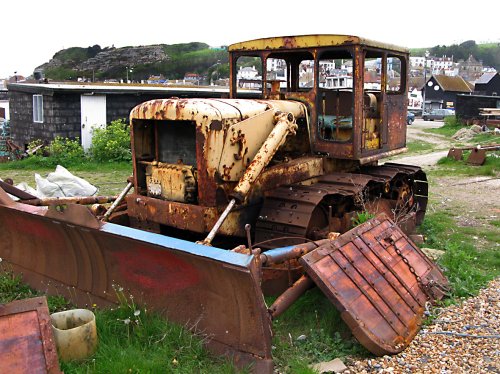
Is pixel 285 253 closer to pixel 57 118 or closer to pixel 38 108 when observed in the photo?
pixel 57 118

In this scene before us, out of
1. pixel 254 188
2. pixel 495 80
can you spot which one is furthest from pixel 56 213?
pixel 495 80

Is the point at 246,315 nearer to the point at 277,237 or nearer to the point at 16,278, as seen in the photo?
the point at 277,237

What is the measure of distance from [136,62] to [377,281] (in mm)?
71778

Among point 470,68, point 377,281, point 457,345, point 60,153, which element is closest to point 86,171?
point 60,153

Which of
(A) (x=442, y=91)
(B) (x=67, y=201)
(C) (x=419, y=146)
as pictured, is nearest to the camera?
(B) (x=67, y=201)

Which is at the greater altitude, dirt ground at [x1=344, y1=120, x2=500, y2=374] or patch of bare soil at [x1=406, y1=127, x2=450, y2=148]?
patch of bare soil at [x1=406, y1=127, x2=450, y2=148]

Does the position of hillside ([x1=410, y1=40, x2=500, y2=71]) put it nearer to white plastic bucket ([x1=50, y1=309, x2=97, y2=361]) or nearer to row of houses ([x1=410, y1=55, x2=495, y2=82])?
row of houses ([x1=410, y1=55, x2=495, y2=82])

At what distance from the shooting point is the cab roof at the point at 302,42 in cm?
650

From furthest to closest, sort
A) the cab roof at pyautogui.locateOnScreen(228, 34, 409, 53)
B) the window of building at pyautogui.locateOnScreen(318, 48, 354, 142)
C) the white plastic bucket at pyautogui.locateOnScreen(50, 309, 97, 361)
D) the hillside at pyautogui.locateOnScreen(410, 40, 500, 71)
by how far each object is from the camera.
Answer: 1. the hillside at pyautogui.locateOnScreen(410, 40, 500, 71)
2. the window of building at pyautogui.locateOnScreen(318, 48, 354, 142)
3. the cab roof at pyautogui.locateOnScreen(228, 34, 409, 53)
4. the white plastic bucket at pyautogui.locateOnScreen(50, 309, 97, 361)

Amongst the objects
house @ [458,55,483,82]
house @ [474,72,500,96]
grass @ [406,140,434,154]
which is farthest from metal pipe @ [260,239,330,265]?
house @ [458,55,483,82]

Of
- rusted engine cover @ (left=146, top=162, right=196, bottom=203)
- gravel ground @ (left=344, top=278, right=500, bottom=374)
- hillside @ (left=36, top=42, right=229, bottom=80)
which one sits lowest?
gravel ground @ (left=344, top=278, right=500, bottom=374)

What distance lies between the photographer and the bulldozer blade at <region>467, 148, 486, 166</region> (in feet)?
49.9

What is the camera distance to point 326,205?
619cm

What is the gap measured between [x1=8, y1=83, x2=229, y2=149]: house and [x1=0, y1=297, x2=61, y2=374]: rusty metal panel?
1395 centimetres
